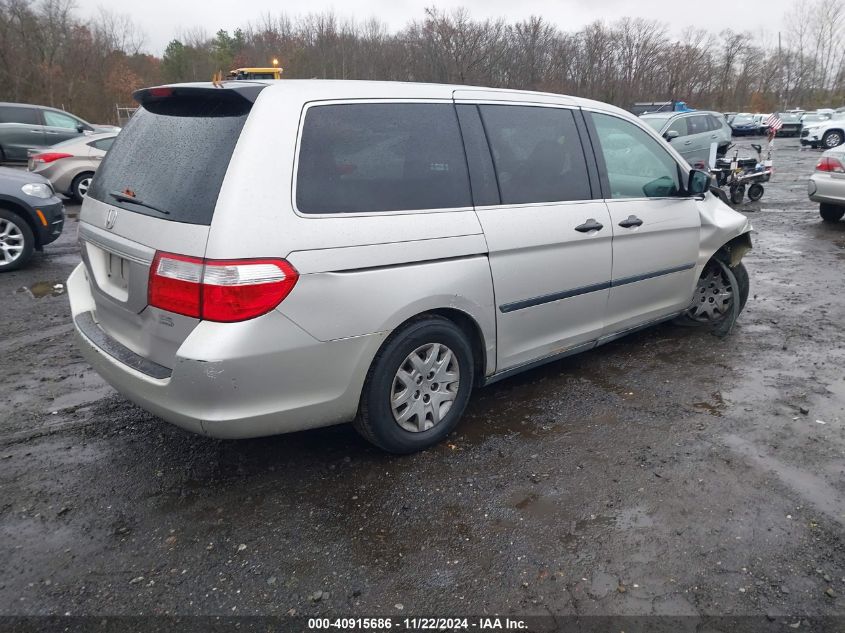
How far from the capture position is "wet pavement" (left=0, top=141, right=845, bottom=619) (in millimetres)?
2391

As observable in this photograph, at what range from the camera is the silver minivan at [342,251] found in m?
2.60

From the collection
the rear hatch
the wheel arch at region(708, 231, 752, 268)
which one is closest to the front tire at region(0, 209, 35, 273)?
the rear hatch

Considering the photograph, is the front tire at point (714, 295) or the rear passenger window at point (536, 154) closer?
the rear passenger window at point (536, 154)

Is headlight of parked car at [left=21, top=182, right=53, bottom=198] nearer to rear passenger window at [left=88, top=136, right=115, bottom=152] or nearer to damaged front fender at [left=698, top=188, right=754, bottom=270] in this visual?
rear passenger window at [left=88, top=136, right=115, bottom=152]

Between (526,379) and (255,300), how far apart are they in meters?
2.39

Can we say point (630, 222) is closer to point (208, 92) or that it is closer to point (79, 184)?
point (208, 92)

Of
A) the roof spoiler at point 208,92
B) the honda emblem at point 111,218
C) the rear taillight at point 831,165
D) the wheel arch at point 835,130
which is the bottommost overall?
the honda emblem at point 111,218

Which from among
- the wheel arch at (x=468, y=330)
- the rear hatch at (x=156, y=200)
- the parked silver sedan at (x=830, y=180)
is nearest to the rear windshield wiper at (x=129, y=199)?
the rear hatch at (x=156, y=200)

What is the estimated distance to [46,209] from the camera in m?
7.34

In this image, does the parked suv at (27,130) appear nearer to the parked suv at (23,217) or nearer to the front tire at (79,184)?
the front tire at (79,184)

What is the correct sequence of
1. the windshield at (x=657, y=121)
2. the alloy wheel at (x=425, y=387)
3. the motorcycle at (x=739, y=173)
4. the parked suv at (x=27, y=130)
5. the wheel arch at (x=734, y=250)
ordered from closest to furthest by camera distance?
the alloy wheel at (x=425, y=387) < the wheel arch at (x=734, y=250) < the motorcycle at (x=739, y=173) < the parked suv at (x=27, y=130) < the windshield at (x=657, y=121)

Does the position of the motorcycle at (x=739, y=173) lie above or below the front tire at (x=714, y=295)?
above

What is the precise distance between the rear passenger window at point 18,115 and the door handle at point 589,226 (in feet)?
51.4

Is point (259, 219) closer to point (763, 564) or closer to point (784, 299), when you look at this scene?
point (763, 564)
